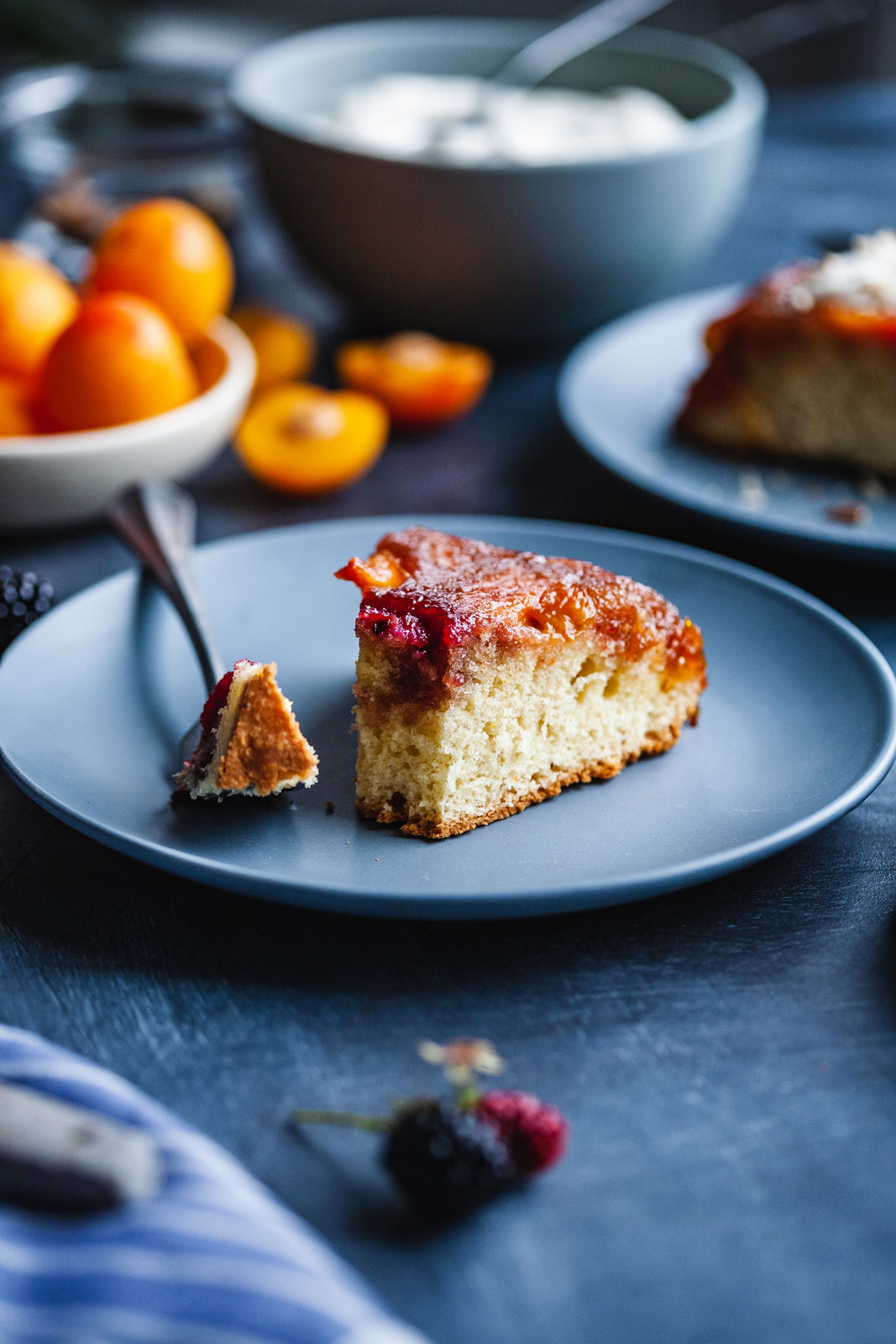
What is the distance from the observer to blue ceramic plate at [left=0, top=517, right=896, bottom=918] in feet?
5.67

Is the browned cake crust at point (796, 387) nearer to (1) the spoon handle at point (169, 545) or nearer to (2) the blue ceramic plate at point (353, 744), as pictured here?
(2) the blue ceramic plate at point (353, 744)

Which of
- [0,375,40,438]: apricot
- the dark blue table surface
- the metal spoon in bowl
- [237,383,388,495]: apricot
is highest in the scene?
the metal spoon in bowl

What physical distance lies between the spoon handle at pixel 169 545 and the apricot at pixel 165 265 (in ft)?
2.11

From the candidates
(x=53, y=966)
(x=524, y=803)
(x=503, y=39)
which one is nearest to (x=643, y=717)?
(x=524, y=803)

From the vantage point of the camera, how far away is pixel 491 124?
12.2ft

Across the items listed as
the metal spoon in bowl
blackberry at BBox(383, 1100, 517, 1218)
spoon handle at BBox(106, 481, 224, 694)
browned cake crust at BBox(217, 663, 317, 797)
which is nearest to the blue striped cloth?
blackberry at BBox(383, 1100, 517, 1218)

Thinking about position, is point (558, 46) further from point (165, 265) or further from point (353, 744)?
point (353, 744)

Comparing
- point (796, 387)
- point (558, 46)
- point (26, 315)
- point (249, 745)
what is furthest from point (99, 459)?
point (558, 46)

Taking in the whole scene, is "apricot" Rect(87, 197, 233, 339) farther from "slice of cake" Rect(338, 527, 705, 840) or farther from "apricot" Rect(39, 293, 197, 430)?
"slice of cake" Rect(338, 527, 705, 840)

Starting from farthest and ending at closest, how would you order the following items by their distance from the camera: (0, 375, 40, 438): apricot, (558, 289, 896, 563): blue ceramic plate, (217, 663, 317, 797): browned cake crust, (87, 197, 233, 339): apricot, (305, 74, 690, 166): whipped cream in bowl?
(305, 74, 690, 166): whipped cream in bowl
(87, 197, 233, 339): apricot
(0, 375, 40, 438): apricot
(558, 289, 896, 563): blue ceramic plate
(217, 663, 317, 797): browned cake crust

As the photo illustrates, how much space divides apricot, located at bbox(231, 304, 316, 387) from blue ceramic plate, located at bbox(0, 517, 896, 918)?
1186mm

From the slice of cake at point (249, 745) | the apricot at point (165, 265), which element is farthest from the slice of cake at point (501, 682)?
the apricot at point (165, 265)

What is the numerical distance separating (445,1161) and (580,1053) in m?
0.29

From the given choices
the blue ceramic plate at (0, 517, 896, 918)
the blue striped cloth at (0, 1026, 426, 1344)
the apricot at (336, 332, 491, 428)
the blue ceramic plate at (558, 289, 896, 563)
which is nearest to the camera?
the blue striped cloth at (0, 1026, 426, 1344)
